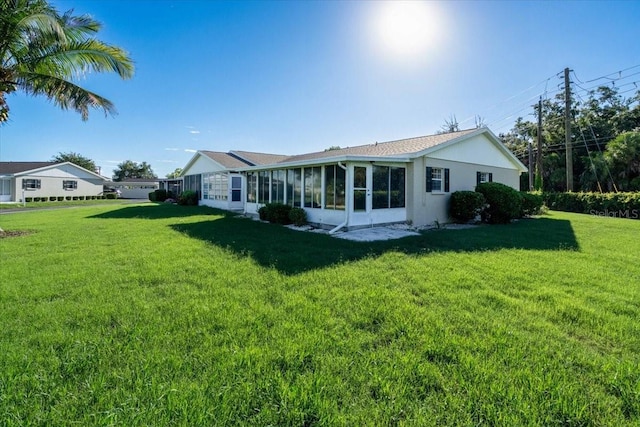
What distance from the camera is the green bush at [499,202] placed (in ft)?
42.6

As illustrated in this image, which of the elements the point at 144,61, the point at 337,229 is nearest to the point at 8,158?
the point at 144,61

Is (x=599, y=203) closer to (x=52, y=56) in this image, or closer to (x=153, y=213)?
(x=153, y=213)

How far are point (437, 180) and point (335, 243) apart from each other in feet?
21.2

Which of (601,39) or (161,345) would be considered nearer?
(161,345)

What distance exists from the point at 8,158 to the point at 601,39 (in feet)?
200

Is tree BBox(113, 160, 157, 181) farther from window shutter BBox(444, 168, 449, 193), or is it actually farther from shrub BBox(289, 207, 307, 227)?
window shutter BBox(444, 168, 449, 193)

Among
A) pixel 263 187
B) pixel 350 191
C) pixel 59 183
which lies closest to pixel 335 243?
pixel 350 191

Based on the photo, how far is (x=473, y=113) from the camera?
36938 millimetres

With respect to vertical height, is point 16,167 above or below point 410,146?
above

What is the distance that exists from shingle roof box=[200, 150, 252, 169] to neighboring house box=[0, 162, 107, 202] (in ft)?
66.7

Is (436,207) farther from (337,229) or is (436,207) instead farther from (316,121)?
(316,121)

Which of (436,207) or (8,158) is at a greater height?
(8,158)

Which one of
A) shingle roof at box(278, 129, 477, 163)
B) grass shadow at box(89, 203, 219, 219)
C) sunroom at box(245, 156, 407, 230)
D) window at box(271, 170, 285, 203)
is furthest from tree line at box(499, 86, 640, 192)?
grass shadow at box(89, 203, 219, 219)

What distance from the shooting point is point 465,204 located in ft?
41.5
